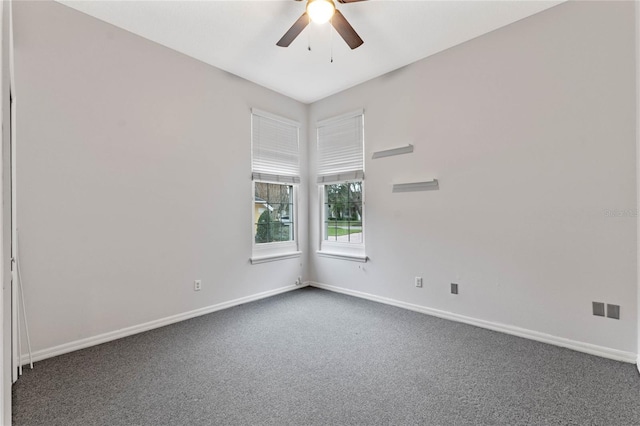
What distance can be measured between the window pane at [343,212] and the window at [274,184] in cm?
52

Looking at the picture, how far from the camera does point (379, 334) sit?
9.49 ft

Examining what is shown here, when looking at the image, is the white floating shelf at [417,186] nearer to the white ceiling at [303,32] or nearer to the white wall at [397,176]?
the white wall at [397,176]

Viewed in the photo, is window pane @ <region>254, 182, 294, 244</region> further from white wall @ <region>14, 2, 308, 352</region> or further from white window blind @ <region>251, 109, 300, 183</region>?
white wall @ <region>14, 2, 308, 352</region>

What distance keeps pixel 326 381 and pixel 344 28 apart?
8.79 ft

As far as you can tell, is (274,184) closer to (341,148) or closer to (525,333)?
(341,148)

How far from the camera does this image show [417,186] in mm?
3529

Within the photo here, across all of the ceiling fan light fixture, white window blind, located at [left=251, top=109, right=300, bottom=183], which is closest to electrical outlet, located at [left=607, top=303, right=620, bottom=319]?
the ceiling fan light fixture

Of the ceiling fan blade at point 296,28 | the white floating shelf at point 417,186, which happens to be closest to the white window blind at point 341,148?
the white floating shelf at point 417,186

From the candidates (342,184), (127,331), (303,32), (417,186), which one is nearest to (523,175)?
(417,186)

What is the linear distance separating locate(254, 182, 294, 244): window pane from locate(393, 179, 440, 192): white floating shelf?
1.67 meters

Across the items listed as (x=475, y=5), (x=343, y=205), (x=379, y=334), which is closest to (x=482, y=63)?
(x=475, y=5)

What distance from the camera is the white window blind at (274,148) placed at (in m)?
4.05

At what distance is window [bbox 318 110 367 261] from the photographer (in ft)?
13.6

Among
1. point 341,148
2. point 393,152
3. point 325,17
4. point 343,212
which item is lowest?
point 343,212
